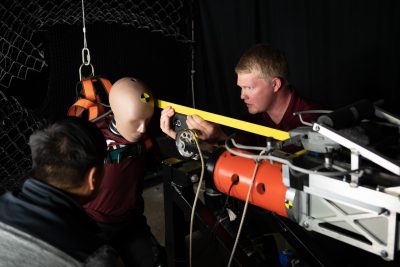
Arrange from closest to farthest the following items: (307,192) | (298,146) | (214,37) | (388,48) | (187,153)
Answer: (307,192) < (298,146) < (187,153) < (388,48) < (214,37)

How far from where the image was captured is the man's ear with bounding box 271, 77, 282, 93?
1.59 meters

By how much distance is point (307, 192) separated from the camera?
884 millimetres

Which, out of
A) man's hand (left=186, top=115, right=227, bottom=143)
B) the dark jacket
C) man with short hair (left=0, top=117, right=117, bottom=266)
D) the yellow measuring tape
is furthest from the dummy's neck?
the dark jacket

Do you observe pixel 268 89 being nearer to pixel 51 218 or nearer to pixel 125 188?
pixel 125 188

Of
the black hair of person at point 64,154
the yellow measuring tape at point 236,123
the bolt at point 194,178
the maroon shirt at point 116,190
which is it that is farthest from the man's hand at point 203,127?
the black hair of person at point 64,154

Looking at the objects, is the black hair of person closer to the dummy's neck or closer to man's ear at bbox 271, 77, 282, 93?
the dummy's neck

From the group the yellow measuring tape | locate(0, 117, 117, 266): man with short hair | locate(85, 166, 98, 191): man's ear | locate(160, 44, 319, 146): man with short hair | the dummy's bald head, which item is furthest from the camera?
locate(160, 44, 319, 146): man with short hair

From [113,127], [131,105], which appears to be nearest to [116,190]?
[113,127]

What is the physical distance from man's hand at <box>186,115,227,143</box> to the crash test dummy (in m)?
0.16

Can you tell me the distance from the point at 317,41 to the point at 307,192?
1529 mm

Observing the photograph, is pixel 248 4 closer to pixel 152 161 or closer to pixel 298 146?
pixel 152 161

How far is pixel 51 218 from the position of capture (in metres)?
0.81

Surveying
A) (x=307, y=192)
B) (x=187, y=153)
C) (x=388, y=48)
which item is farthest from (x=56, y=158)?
(x=388, y=48)

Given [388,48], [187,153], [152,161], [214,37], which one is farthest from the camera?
[214,37]
